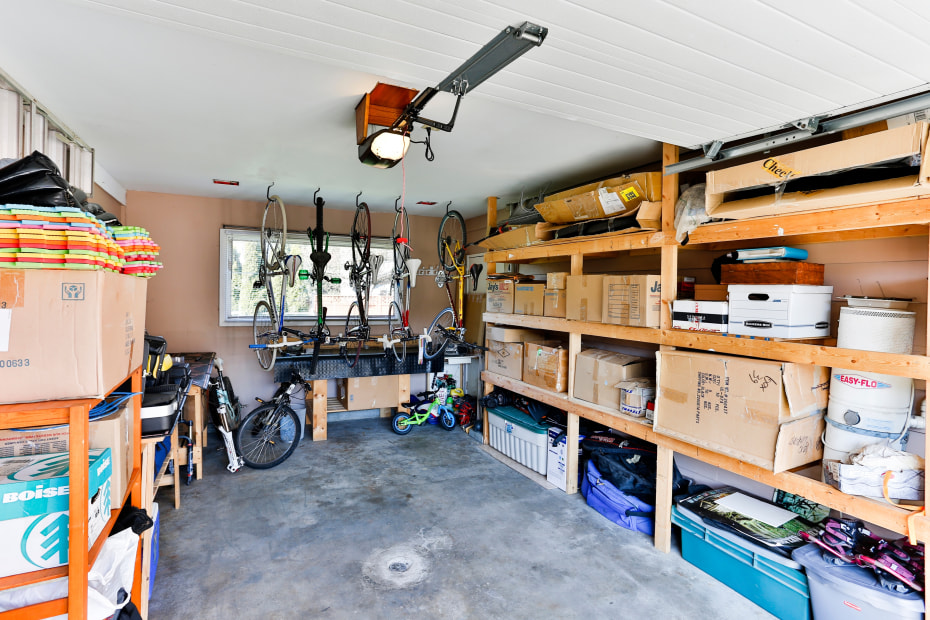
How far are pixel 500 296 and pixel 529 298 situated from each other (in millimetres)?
407

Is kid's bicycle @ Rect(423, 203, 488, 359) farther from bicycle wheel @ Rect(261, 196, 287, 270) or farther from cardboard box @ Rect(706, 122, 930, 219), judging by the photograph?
cardboard box @ Rect(706, 122, 930, 219)

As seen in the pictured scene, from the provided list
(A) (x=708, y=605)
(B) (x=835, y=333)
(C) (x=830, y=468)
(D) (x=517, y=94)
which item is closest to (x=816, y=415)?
(C) (x=830, y=468)

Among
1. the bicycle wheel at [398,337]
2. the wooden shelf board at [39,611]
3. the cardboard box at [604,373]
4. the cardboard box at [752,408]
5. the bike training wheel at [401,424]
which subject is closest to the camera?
the wooden shelf board at [39,611]

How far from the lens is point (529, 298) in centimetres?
374

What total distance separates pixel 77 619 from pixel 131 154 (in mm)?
3055

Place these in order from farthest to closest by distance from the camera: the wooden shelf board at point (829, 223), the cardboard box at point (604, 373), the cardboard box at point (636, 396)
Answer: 1. the cardboard box at point (604, 373)
2. the cardboard box at point (636, 396)
3. the wooden shelf board at point (829, 223)

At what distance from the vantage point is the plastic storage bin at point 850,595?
174cm

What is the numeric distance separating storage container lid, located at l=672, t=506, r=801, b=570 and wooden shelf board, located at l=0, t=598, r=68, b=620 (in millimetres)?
2655

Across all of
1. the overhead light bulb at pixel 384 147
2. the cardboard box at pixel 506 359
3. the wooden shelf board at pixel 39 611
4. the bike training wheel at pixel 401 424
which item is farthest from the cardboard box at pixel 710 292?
the bike training wheel at pixel 401 424

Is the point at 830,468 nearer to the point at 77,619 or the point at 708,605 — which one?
the point at 708,605

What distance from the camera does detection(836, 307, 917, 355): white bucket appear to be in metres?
1.80

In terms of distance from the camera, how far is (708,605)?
Result: 2.18 m

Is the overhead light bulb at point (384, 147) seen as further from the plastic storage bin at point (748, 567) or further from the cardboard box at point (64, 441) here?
the plastic storage bin at point (748, 567)

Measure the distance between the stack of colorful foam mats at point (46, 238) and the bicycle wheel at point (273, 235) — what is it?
296 centimetres
